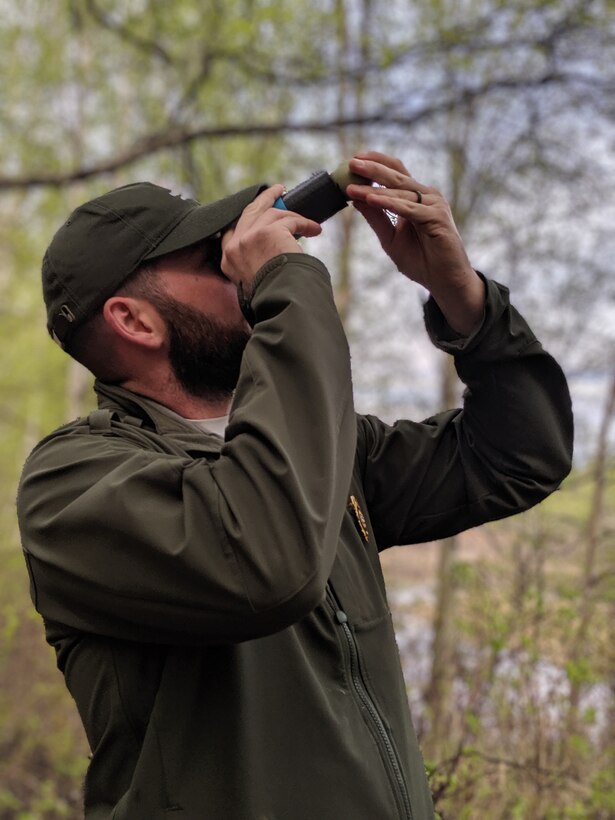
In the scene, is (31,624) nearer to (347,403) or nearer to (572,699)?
(572,699)

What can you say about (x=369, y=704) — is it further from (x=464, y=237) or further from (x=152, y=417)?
(x=464, y=237)

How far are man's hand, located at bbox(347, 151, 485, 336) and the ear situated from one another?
47cm

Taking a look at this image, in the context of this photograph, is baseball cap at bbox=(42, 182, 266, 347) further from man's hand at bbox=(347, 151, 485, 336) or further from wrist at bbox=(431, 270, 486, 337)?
wrist at bbox=(431, 270, 486, 337)

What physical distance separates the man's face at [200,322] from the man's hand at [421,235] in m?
0.33

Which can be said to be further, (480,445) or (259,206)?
(480,445)

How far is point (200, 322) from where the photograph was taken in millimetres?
1878

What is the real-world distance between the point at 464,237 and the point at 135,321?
7947 millimetres

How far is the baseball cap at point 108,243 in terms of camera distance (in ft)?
6.15

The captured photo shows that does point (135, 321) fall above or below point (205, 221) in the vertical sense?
below

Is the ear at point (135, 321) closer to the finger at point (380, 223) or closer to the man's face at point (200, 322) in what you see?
the man's face at point (200, 322)

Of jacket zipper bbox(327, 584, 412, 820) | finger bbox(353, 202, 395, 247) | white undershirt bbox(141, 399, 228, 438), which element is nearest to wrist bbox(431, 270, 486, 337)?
finger bbox(353, 202, 395, 247)

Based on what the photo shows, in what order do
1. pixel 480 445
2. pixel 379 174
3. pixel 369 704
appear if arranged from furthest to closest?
pixel 480 445, pixel 379 174, pixel 369 704

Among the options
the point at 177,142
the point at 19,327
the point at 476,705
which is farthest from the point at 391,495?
the point at 19,327

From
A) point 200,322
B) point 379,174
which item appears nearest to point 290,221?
point 379,174
